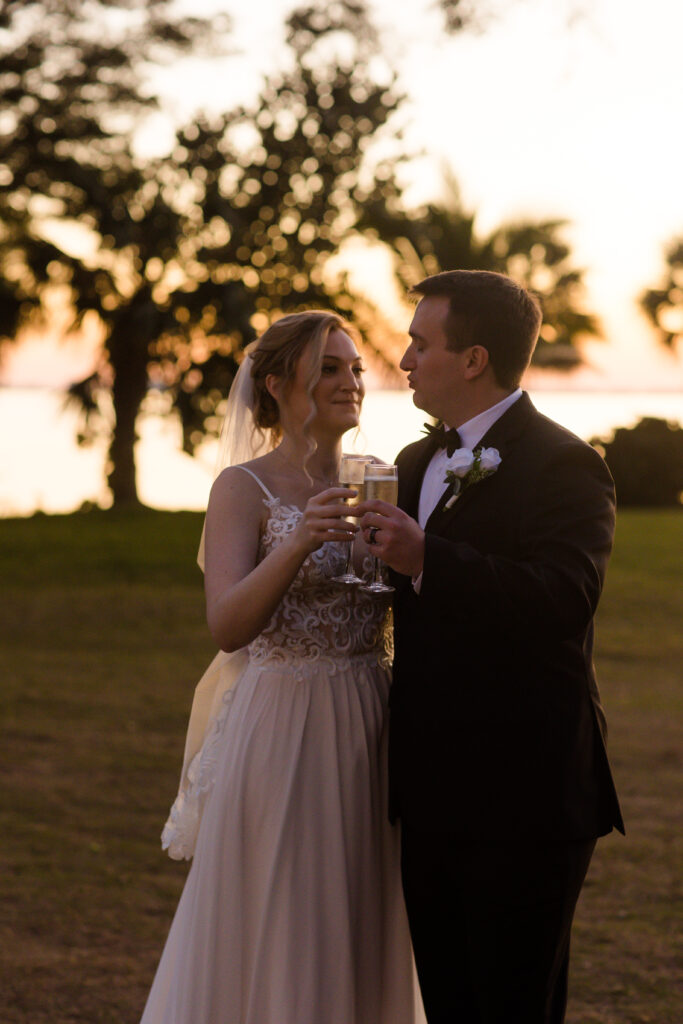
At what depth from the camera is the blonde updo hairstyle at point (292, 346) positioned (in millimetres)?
4109

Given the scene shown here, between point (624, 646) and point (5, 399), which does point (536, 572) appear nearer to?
point (624, 646)

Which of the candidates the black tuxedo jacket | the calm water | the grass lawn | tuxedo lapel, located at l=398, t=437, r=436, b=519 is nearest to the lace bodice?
tuxedo lapel, located at l=398, t=437, r=436, b=519

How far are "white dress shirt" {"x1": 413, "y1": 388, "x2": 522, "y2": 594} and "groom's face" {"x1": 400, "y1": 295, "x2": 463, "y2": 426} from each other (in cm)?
8

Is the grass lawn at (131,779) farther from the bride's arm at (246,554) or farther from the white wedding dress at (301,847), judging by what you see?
the bride's arm at (246,554)

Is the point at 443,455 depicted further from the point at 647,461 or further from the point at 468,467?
the point at 647,461

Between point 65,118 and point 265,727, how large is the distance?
1985 centimetres

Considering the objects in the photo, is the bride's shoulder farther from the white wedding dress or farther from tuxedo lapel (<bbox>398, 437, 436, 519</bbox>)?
tuxedo lapel (<bbox>398, 437, 436, 519</bbox>)

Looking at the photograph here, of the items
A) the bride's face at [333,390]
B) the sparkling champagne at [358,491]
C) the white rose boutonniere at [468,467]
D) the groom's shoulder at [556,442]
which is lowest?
the sparkling champagne at [358,491]

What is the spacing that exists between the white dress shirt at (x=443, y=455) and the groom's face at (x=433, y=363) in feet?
0.26

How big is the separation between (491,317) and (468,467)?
0.48 m

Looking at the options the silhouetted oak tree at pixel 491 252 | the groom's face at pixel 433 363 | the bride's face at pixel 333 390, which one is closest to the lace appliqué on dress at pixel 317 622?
the bride's face at pixel 333 390

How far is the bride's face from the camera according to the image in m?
4.14

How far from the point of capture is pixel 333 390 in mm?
4152

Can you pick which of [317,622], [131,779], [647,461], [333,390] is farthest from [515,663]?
[647,461]
